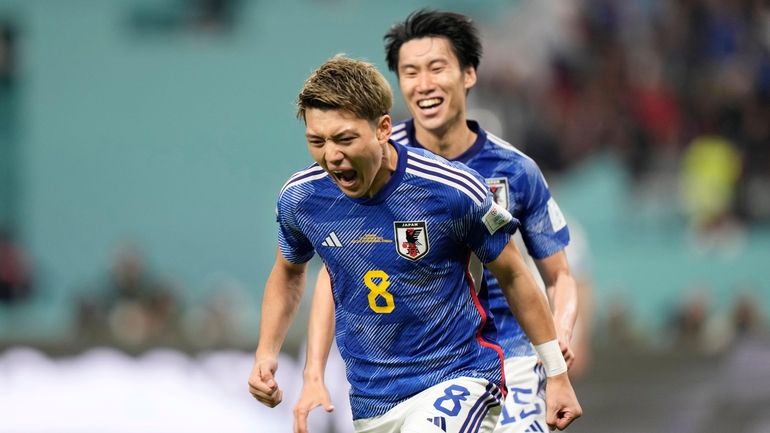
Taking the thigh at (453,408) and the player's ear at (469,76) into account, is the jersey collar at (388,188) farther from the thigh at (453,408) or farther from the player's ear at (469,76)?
the player's ear at (469,76)

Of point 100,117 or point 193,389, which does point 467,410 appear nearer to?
point 193,389

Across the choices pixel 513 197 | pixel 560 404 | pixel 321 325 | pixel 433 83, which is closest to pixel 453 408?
pixel 560 404

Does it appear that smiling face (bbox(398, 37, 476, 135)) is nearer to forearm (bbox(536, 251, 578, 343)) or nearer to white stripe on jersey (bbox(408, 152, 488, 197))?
forearm (bbox(536, 251, 578, 343))

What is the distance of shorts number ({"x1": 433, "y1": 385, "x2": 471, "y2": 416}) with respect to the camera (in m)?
4.16

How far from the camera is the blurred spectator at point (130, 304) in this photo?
14422 mm

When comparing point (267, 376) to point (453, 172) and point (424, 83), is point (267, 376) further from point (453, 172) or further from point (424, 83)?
point (424, 83)

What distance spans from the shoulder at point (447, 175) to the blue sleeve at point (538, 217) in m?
0.84

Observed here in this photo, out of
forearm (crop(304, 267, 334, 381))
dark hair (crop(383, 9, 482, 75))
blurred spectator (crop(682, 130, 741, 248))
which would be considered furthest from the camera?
blurred spectator (crop(682, 130, 741, 248))

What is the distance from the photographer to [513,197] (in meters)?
5.01

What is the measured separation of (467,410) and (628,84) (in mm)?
13018

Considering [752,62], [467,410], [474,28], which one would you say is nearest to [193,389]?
[474,28]

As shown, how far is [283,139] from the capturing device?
55.9 ft

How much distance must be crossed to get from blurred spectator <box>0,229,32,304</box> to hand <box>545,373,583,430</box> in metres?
12.5

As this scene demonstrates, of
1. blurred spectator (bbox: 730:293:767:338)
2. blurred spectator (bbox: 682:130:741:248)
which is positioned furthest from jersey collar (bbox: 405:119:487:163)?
blurred spectator (bbox: 682:130:741:248)
